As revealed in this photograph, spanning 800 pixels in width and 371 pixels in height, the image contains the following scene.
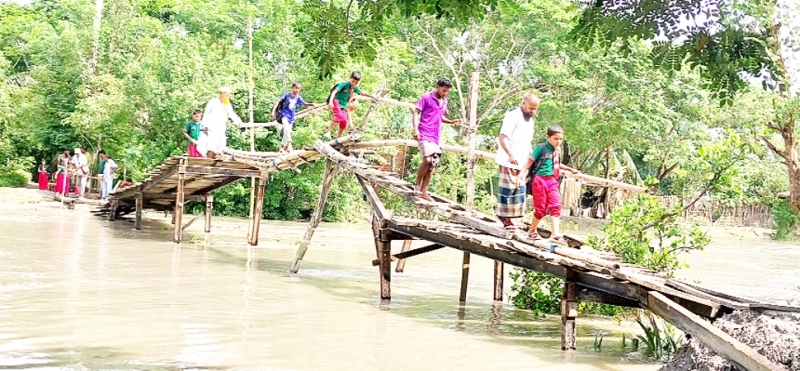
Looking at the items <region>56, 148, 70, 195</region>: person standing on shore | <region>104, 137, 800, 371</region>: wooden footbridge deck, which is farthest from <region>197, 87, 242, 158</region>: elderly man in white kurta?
<region>56, 148, 70, 195</region>: person standing on shore

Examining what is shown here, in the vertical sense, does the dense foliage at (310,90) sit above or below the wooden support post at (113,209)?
above

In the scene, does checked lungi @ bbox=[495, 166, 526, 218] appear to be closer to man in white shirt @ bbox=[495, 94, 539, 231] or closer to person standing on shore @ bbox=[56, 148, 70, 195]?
man in white shirt @ bbox=[495, 94, 539, 231]

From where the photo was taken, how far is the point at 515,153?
835 centimetres

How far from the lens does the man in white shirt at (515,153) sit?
27.1ft

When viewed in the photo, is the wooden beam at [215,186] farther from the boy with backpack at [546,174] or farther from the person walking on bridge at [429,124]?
the boy with backpack at [546,174]

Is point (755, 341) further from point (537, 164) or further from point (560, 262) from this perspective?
point (537, 164)

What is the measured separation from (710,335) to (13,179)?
27.7 meters

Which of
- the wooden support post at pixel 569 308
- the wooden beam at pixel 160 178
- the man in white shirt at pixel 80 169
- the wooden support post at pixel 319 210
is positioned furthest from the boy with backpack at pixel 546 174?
the man in white shirt at pixel 80 169

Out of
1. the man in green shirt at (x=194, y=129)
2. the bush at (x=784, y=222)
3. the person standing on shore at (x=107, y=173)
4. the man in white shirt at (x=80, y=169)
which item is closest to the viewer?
the man in green shirt at (x=194, y=129)

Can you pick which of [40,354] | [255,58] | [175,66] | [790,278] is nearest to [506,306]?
[40,354]

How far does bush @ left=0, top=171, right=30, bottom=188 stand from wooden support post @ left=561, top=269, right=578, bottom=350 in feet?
83.4

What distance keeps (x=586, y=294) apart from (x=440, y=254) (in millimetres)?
10462

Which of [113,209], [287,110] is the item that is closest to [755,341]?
[287,110]

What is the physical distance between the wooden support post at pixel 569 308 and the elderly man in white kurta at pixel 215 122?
833 cm
